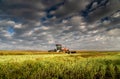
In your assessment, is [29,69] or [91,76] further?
[29,69]

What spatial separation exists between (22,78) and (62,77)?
3.95m

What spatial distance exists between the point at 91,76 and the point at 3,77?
8683 mm

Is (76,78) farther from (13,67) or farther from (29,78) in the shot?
(13,67)

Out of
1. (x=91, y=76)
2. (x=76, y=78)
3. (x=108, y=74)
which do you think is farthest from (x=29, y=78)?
(x=108, y=74)

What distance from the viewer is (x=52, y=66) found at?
19.6 m

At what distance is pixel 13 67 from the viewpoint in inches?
732

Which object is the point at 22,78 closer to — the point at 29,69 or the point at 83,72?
the point at 29,69

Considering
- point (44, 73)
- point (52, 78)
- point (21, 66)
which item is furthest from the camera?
Answer: point (21, 66)

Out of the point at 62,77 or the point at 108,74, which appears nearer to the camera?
→ the point at 62,77

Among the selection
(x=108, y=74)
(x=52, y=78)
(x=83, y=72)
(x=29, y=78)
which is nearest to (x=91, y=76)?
(x=83, y=72)

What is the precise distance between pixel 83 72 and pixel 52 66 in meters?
3.67

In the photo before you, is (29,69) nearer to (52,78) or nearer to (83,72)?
(52,78)

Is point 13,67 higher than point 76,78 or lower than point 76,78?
higher

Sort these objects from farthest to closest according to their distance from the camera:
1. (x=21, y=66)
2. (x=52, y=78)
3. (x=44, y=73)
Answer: (x=21, y=66)
(x=44, y=73)
(x=52, y=78)
